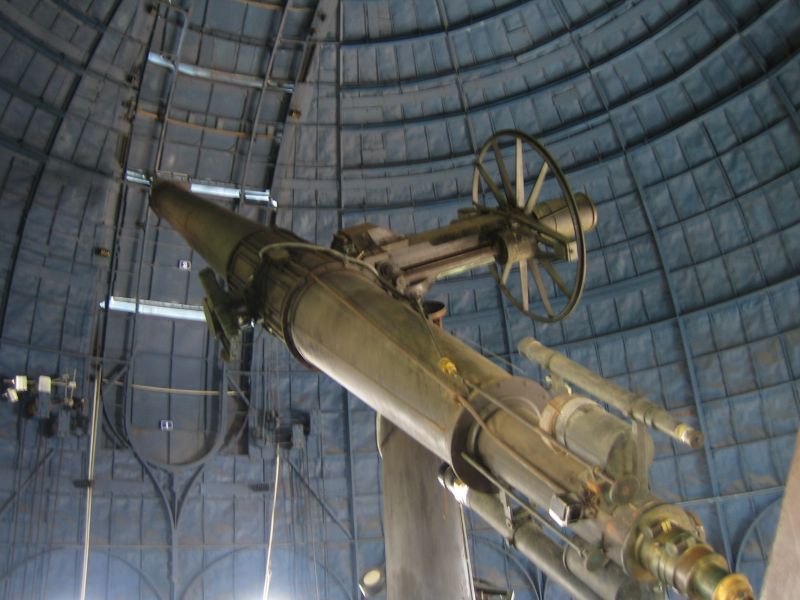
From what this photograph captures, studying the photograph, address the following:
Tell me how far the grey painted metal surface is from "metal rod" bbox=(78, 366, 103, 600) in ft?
1.13

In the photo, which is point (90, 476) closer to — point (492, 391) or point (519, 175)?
point (519, 175)

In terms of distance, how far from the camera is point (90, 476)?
21.5m

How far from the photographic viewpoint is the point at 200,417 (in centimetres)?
2412

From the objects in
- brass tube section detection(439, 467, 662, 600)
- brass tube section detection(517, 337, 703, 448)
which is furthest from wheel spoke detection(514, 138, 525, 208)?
brass tube section detection(439, 467, 662, 600)

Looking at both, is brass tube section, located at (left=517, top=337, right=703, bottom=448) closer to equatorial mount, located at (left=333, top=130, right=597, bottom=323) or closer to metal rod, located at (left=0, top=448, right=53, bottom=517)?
equatorial mount, located at (left=333, top=130, right=597, bottom=323)

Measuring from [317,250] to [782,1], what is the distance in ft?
51.3

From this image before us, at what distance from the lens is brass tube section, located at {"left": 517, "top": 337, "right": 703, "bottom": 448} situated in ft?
21.4

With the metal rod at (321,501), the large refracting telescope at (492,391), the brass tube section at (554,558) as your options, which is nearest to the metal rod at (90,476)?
the metal rod at (321,501)

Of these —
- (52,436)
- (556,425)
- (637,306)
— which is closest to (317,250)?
(556,425)

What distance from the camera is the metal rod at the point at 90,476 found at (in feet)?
67.3

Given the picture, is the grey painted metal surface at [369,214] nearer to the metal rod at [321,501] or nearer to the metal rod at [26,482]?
the metal rod at [26,482]

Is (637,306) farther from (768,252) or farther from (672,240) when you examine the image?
(768,252)

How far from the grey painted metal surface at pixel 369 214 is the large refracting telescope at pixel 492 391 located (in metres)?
8.49

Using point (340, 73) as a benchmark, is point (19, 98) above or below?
below
